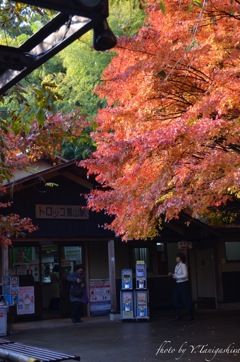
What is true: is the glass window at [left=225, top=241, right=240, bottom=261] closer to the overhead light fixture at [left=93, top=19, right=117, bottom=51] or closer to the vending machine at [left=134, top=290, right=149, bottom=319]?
the vending machine at [left=134, top=290, right=149, bottom=319]

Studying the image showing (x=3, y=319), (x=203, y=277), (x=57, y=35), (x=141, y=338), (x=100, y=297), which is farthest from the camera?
(x=203, y=277)

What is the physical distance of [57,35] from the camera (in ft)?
11.6

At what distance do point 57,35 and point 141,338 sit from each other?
336 inches

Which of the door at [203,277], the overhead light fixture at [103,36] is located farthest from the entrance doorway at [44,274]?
the overhead light fixture at [103,36]

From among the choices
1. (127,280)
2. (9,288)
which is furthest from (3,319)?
(127,280)

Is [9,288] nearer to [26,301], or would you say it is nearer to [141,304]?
[26,301]

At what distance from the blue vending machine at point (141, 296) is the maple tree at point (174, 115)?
3.78 meters

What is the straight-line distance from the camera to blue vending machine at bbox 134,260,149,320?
14297 millimetres

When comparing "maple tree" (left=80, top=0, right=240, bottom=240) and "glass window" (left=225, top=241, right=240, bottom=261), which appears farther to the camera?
"glass window" (left=225, top=241, right=240, bottom=261)

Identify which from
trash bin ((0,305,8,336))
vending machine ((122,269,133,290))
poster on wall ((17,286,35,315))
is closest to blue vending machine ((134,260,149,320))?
vending machine ((122,269,133,290))

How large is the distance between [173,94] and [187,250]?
30.8 ft

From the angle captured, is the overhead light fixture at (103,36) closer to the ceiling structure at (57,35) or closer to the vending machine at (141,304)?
the ceiling structure at (57,35)

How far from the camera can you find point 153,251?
719 inches

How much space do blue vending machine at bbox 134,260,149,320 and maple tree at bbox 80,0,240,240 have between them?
3776 mm
